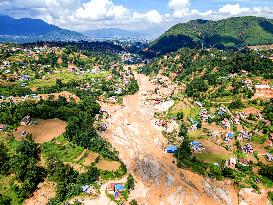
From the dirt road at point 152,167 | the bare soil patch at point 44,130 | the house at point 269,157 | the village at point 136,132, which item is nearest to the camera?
the dirt road at point 152,167

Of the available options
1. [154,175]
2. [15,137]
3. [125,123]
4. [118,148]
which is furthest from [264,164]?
[15,137]

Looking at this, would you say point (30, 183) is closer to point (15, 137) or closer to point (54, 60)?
point (15, 137)

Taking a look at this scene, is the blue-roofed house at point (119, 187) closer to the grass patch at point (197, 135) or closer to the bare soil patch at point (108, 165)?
the bare soil patch at point (108, 165)

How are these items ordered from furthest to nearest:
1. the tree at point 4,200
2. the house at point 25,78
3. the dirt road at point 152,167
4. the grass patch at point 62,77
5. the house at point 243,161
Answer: the house at point 25,78 < the grass patch at point 62,77 < the house at point 243,161 < the dirt road at point 152,167 < the tree at point 4,200

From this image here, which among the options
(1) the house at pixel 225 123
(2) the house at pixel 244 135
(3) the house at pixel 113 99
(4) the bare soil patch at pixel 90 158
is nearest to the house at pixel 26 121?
(4) the bare soil patch at pixel 90 158

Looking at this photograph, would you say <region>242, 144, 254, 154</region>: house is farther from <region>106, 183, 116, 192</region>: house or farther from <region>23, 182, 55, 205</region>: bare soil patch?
<region>23, 182, 55, 205</region>: bare soil patch

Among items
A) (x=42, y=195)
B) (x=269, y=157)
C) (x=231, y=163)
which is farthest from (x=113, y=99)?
(x=42, y=195)
